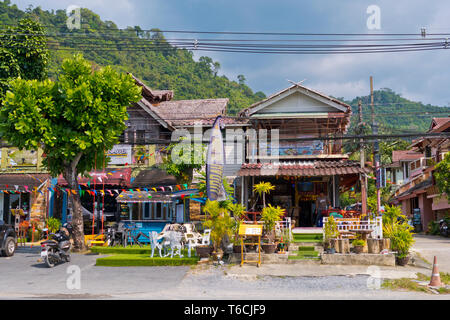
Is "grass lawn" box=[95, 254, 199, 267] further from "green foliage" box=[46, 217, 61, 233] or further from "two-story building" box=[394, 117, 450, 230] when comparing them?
"two-story building" box=[394, 117, 450, 230]

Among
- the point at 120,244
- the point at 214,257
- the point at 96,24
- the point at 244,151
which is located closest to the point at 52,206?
the point at 120,244

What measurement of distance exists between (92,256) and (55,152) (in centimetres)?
449

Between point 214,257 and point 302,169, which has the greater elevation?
point 302,169

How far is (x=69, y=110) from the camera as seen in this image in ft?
53.7

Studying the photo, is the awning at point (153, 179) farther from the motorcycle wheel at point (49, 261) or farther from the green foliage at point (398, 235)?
the green foliage at point (398, 235)

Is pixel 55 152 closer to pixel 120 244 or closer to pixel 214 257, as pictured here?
pixel 120 244

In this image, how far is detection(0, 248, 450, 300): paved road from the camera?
10.0 meters

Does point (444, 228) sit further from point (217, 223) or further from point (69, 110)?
point (69, 110)

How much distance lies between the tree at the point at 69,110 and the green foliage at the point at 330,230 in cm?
905

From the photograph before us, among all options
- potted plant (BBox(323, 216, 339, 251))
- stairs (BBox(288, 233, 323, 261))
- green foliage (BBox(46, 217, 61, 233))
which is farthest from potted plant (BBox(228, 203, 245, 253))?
green foliage (BBox(46, 217, 61, 233))

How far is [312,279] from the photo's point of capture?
11.8 meters

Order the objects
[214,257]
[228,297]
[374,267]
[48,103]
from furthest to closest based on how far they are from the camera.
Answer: [48,103]
[214,257]
[374,267]
[228,297]

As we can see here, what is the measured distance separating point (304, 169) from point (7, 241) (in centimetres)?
1358

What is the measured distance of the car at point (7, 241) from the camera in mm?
17047
